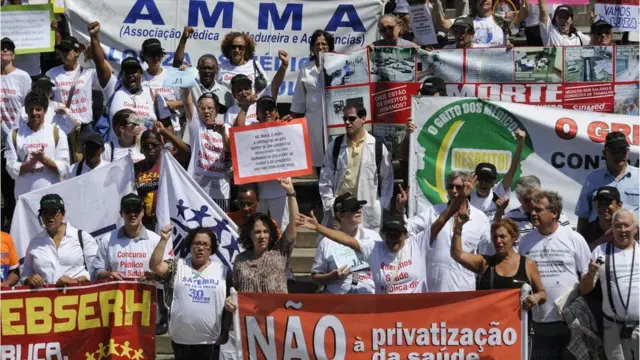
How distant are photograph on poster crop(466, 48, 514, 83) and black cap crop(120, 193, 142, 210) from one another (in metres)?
4.10

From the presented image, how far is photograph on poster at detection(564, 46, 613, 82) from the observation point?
1519 cm

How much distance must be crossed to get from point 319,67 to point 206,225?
2598mm

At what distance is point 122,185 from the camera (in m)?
13.9

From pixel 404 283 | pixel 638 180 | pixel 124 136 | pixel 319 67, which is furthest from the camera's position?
pixel 319 67

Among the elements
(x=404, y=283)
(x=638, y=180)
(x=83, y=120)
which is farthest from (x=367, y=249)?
(x=83, y=120)

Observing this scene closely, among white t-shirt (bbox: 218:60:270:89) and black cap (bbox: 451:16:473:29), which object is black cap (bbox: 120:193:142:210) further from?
black cap (bbox: 451:16:473:29)

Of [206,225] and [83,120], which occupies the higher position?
[83,120]

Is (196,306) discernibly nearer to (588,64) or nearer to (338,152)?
(338,152)

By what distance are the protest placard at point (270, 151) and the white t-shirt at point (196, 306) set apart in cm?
179

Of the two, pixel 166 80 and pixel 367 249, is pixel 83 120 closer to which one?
pixel 166 80

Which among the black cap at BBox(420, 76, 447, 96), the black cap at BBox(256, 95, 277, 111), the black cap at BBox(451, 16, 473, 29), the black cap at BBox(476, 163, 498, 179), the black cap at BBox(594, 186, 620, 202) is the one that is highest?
the black cap at BBox(451, 16, 473, 29)

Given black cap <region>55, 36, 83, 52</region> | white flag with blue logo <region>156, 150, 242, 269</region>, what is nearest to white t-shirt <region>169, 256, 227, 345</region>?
white flag with blue logo <region>156, 150, 242, 269</region>

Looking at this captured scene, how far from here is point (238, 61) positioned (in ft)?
51.5

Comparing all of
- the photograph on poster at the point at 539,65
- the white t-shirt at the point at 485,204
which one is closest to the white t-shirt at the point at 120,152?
the white t-shirt at the point at 485,204
